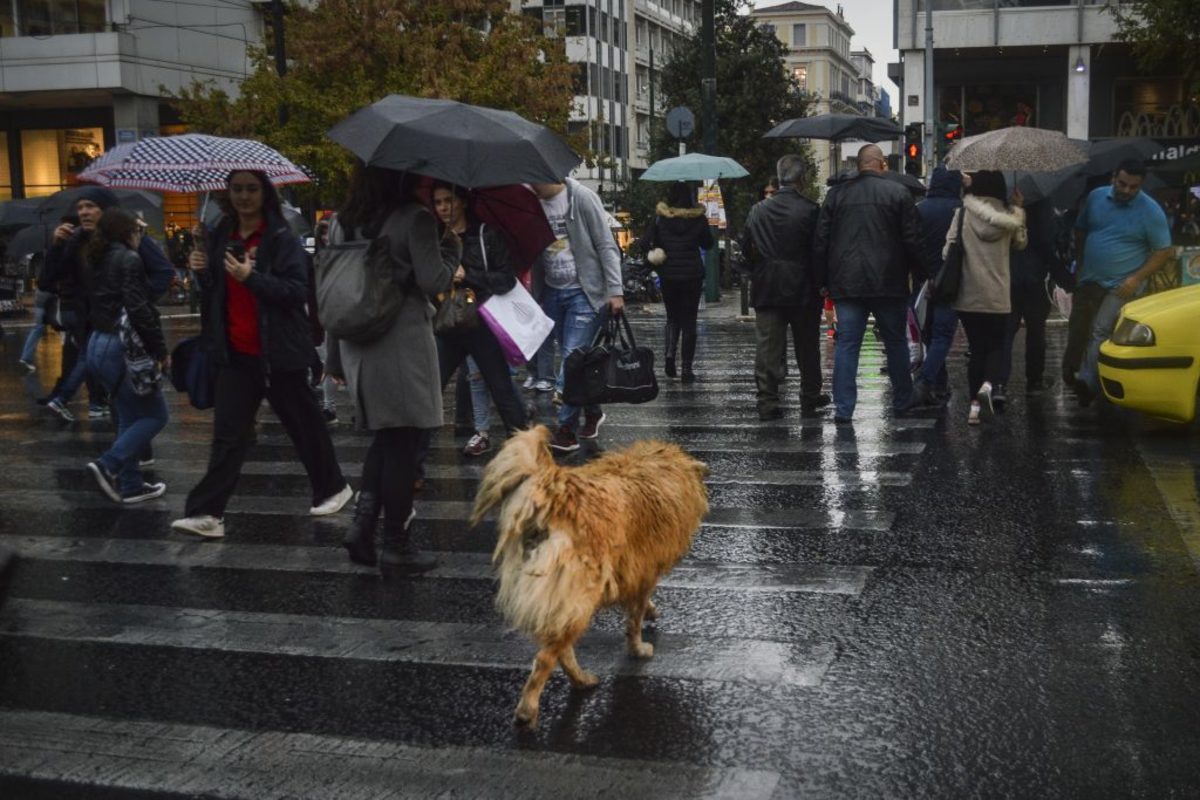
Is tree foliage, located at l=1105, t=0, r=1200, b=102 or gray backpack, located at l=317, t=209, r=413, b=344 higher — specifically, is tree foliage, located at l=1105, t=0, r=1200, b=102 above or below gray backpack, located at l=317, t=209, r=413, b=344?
above

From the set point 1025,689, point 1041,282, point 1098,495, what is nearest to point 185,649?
point 1025,689

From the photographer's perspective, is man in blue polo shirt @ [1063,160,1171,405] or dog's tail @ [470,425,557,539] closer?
dog's tail @ [470,425,557,539]

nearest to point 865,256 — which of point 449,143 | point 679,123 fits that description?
point 449,143

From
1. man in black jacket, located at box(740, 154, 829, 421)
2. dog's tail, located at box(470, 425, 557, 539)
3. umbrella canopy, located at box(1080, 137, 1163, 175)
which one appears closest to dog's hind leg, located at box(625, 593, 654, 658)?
dog's tail, located at box(470, 425, 557, 539)

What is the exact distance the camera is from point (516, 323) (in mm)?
8211

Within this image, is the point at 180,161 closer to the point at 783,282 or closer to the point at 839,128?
the point at 783,282

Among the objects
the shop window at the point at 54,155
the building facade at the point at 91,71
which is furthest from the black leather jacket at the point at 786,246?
the shop window at the point at 54,155

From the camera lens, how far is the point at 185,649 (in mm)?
5422

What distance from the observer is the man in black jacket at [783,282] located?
11.1 metres

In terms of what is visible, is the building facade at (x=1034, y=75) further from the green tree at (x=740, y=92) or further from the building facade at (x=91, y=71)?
the building facade at (x=91, y=71)

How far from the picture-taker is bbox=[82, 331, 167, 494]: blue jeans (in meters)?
8.35

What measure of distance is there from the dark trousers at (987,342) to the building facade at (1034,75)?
80.1 ft

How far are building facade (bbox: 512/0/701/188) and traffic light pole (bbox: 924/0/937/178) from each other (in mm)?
33323

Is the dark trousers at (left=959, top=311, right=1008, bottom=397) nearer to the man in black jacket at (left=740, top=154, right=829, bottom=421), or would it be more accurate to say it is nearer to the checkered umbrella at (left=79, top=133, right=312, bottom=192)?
the man in black jacket at (left=740, top=154, right=829, bottom=421)
